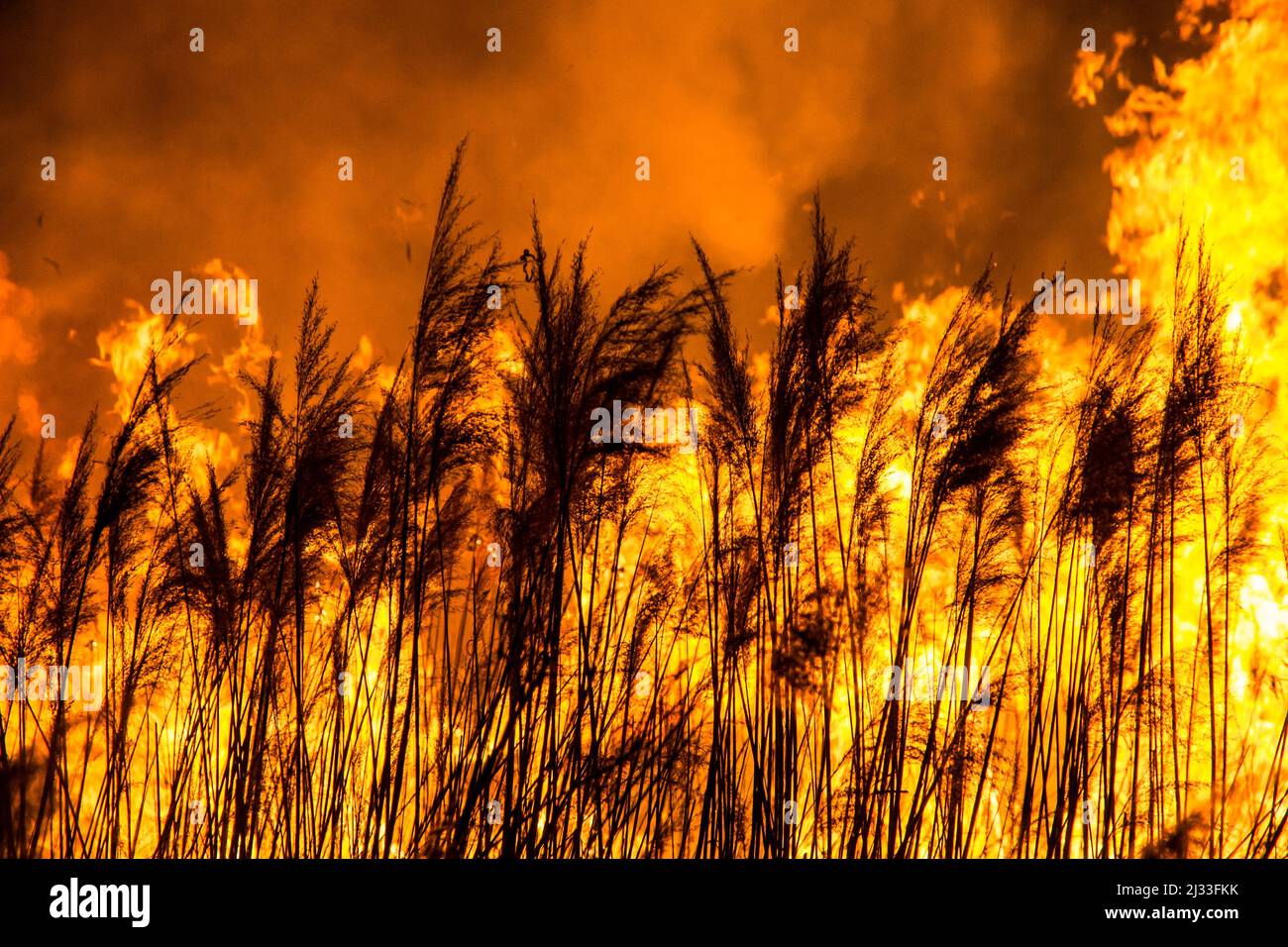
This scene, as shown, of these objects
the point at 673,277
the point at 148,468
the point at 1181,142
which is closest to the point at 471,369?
the point at 673,277

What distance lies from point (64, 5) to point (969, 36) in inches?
179

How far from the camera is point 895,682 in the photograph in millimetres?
3664

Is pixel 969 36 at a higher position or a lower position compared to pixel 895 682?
higher

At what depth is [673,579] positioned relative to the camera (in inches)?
148

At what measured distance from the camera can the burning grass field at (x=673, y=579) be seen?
11.4ft

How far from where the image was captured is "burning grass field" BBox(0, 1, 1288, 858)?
347 cm
